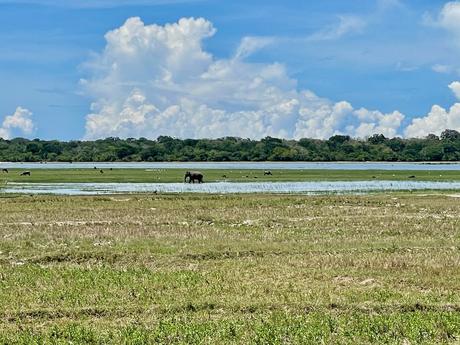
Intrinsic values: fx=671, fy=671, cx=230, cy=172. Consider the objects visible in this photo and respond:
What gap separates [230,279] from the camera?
16.2 meters

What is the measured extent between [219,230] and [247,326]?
14.3 metres

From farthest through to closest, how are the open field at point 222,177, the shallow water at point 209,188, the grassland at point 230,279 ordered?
the open field at point 222,177 < the shallow water at point 209,188 < the grassland at point 230,279

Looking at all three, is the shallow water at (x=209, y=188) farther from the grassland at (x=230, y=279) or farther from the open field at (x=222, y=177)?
the grassland at (x=230, y=279)

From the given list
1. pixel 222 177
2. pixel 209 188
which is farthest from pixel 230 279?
pixel 222 177

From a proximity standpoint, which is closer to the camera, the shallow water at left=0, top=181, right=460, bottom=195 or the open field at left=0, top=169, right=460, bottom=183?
the shallow water at left=0, top=181, right=460, bottom=195

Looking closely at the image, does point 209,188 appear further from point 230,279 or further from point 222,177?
point 230,279

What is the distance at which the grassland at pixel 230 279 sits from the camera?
11719 millimetres

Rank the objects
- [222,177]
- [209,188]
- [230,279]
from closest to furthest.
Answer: [230,279], [209,188], [222,177]

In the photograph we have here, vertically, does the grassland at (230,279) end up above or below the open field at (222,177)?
below

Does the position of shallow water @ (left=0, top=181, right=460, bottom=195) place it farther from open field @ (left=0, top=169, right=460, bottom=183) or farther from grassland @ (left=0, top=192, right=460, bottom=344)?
grassland @ (left=0, top=192, right=460, bottom=344)

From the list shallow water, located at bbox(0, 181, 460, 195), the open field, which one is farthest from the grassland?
the open field

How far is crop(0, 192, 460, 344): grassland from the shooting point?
1172 centimetres

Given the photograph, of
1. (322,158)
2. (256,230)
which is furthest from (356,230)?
(322,158)

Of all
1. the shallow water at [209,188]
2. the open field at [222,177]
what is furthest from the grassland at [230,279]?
the open field at [222,177]
